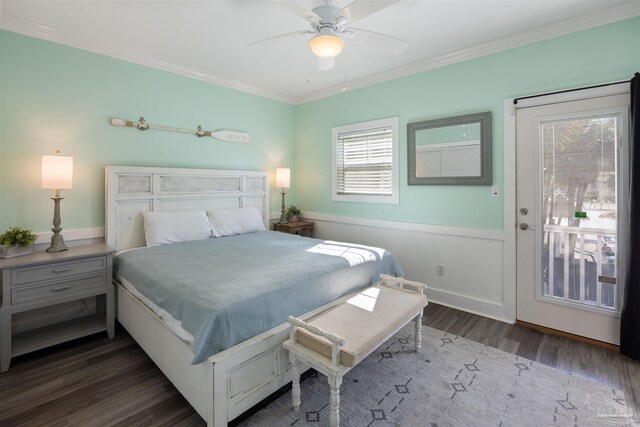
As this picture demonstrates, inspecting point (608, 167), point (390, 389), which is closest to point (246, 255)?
point (390, 389)

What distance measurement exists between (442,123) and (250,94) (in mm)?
2548

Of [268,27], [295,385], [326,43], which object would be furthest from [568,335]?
[268,27]

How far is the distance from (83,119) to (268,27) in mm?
1944

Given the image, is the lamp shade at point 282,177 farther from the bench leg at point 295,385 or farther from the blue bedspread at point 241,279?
the bench leg at point 295,385

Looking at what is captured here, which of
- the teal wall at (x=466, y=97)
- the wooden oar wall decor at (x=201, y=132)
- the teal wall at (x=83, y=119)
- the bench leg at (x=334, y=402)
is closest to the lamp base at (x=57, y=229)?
the teal wall at (x=83, y=119)

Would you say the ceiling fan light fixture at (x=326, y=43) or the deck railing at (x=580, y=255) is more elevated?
the ceiling fan light fixture at (x=326, y=43)

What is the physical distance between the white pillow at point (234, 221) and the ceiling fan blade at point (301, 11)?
232cm

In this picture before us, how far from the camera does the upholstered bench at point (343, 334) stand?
5.20 ft

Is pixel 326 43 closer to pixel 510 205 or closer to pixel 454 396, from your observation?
pixel 510 205

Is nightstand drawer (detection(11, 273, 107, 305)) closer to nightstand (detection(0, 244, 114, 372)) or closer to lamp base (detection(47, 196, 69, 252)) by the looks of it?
nightstand (detection(0, 244, 114, 372))

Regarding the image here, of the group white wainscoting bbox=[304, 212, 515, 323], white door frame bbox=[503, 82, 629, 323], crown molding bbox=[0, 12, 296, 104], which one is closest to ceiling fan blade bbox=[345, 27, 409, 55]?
white door frame bbox=[503, 82, 629, 323]

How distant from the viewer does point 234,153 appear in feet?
13.4

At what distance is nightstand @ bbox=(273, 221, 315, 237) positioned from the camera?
168 inches

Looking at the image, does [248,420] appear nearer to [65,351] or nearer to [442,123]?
[65,351]
